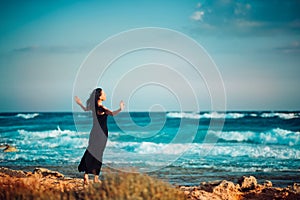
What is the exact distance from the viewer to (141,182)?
20.3 feet

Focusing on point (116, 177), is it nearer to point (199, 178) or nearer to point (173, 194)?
point (173, 194)

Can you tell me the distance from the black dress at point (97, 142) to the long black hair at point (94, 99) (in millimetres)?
116

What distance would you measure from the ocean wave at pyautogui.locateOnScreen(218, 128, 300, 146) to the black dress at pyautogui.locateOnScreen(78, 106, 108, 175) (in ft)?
68.1

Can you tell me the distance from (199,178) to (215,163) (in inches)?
145

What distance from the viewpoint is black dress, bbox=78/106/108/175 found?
28.0ft

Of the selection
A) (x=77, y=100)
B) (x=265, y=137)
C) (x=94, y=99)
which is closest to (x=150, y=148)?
(x=265, y=137)

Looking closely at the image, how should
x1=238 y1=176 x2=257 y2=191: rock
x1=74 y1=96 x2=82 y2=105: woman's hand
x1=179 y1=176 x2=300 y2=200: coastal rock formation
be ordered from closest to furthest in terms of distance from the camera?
x1=74 y1=96 x2=82 y2=105: woman's hand → x1=179 y1=176 x2=300 y2=200: coastal rock formation → x1=238 y1=176 x2=257 y2=191: rock

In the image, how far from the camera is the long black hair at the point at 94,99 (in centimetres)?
859

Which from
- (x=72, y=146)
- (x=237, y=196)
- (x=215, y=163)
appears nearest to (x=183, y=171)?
(x=215, y=163)

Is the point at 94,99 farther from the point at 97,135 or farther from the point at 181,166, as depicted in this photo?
the point at 181,166

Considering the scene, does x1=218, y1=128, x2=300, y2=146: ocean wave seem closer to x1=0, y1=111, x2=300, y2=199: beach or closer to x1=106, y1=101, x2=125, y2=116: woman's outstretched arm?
x1=0, y1=111, x2=300, y2=199: beach

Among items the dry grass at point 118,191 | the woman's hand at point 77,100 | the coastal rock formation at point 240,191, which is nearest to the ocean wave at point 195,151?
the coastal rock formation at point 240,191

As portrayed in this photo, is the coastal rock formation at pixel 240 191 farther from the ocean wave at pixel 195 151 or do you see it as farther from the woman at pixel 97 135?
the ocean wave at pixel 195 151

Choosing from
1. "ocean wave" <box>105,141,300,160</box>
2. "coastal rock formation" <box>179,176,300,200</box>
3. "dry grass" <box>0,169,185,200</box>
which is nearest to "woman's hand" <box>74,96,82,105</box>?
"dry grass" <box>0,169,185,200</box>
